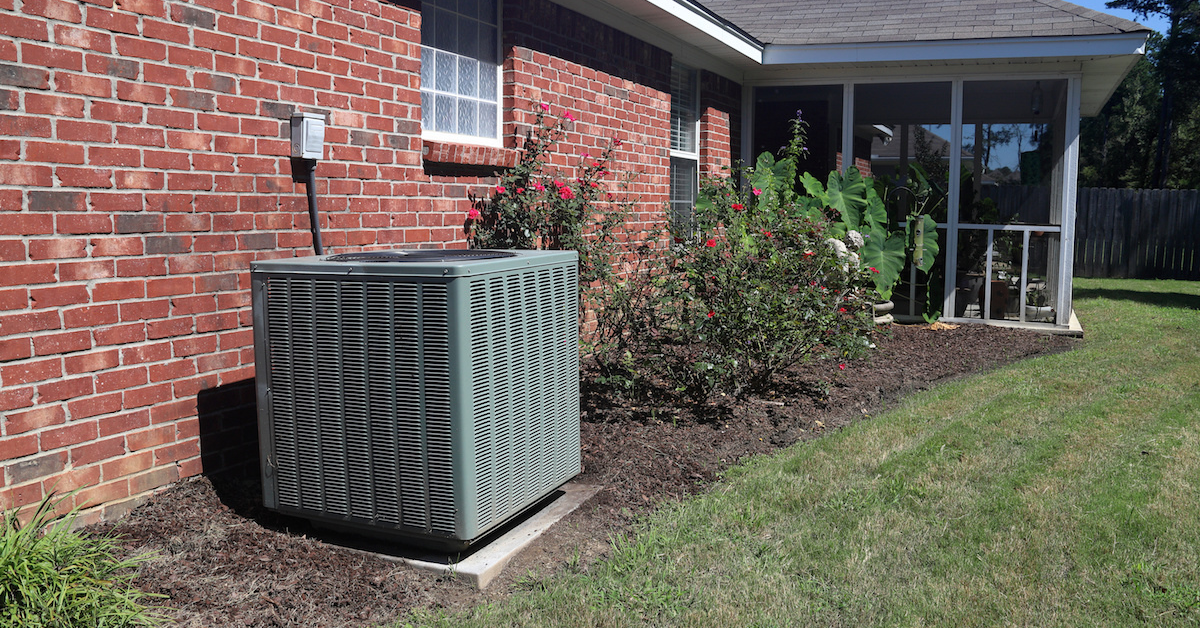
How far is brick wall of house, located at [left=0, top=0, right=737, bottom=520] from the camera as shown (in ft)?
9.88

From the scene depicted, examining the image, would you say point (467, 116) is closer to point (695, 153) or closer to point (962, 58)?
point (695, 153)

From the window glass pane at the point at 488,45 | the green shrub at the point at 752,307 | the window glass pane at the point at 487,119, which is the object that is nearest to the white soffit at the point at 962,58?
the green shrub at the point at 752,307

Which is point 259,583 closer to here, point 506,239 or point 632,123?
point 506,239

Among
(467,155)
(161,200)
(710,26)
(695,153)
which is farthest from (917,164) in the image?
(161,200)

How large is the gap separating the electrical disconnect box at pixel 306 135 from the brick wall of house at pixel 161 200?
0.20ft

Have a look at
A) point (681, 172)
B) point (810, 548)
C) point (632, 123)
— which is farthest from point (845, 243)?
point (810, 548)

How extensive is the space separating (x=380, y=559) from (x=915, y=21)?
8.82 m

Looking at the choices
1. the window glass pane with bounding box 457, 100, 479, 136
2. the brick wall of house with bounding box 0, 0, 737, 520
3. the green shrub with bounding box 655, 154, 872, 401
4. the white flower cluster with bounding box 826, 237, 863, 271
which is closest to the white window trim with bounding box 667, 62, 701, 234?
the white flower cluster with bounding box 826, 237, 863, 271

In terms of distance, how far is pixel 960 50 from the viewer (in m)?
9.02

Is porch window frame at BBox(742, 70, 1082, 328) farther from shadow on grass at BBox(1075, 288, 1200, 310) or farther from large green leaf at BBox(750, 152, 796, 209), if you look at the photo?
shadow on grass at BBox(1075, 288, 1200, 310)

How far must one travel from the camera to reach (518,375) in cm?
337

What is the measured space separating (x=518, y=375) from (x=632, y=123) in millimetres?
4769

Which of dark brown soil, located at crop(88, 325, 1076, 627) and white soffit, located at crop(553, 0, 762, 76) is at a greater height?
white soffit, located at crop(553, 0, 762, 76)

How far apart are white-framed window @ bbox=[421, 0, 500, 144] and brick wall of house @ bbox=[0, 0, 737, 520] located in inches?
16.7
